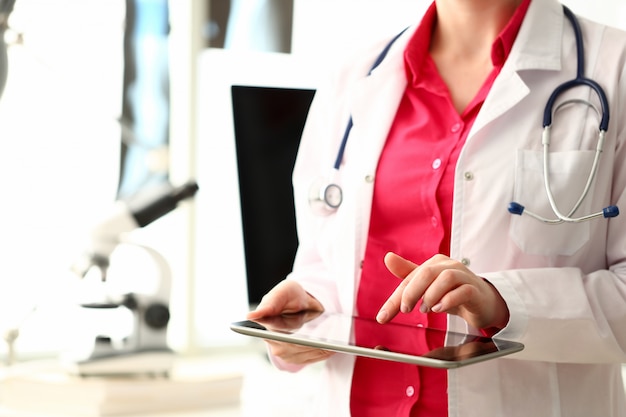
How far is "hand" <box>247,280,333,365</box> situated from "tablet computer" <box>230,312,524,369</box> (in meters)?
0.02

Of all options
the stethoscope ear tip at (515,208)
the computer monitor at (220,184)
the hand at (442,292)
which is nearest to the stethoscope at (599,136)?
the stethoscope ear tip at (515,208)

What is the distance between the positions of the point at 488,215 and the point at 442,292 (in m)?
0.23

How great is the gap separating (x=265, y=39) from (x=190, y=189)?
0.84 meters

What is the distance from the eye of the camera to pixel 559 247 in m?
0.93

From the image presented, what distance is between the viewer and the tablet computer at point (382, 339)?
69 cm

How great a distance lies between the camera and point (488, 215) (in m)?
0.95

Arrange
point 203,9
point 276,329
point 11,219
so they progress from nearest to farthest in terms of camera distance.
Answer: point 276,329, point 11,219, point 203,9


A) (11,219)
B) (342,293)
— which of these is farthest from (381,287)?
(11,219)

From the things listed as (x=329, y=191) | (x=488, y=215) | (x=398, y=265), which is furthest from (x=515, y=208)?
(x=329, y=191)

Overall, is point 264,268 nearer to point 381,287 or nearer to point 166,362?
point 166,362

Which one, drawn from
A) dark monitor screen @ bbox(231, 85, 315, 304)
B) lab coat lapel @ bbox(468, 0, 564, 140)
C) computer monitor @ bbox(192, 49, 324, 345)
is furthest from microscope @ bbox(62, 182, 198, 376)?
lab coat lapel @ bbox(468, 0, 564, 140)

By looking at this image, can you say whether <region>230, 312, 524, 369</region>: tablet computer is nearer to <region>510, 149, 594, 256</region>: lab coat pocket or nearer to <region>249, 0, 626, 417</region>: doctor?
<region>249, 0, 626, 417</region>: doctor

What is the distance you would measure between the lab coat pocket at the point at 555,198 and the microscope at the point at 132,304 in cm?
81

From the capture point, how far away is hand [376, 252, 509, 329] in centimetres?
76
